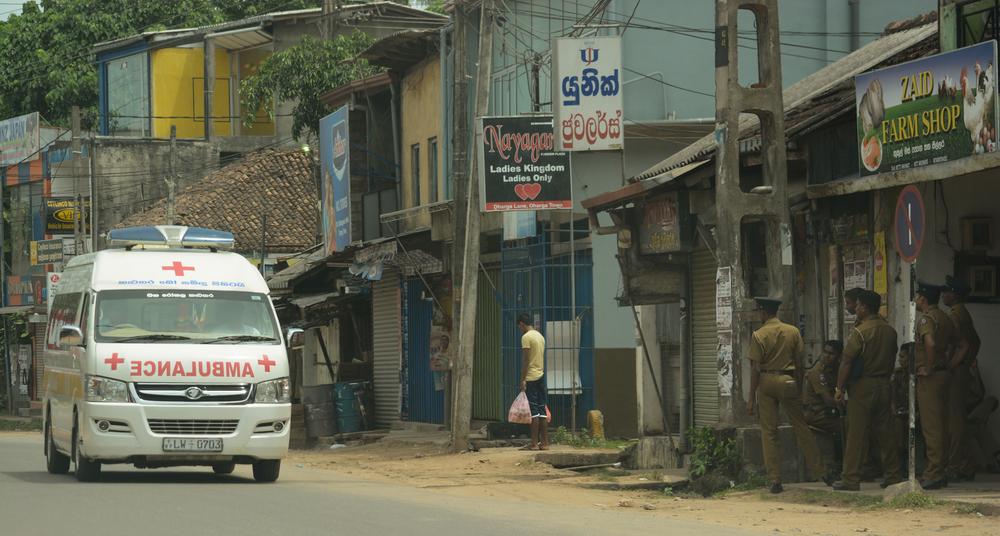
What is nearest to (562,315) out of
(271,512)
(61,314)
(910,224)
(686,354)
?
(686,354)

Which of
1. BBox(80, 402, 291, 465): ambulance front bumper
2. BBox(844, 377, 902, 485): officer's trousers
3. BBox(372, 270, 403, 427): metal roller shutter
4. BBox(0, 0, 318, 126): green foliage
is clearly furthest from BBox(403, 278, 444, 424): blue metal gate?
BBox(0, 0, 318, 126): green foliage

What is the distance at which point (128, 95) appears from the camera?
4853cm

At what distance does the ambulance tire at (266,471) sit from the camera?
15352 mm

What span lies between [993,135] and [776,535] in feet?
12.1

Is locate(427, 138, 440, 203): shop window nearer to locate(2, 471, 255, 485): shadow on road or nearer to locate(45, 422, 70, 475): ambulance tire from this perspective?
locate(2, 471, 255, 485): shadow on road

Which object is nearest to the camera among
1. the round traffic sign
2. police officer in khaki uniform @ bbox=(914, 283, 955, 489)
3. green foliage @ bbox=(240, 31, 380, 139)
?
the round traffic sign

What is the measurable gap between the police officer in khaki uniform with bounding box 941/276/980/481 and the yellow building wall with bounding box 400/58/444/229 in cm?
1553

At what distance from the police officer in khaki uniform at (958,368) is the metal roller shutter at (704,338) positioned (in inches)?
207

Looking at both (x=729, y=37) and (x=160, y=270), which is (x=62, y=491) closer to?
(x=160, y=270)

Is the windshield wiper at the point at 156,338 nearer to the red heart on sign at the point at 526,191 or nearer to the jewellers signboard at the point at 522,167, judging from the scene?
the jewellers signboard at the point at 522,167

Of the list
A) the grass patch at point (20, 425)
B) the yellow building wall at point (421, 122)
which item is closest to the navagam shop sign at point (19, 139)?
the grass patch at point (20, 425)

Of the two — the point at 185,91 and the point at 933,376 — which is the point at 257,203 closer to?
the point at 185,91

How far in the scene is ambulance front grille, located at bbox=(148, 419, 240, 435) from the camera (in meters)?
14.2

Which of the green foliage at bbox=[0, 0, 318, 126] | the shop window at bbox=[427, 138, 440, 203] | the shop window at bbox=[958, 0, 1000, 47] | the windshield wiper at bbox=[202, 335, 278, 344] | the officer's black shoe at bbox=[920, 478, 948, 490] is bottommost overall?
the officer's black shoe at bbox=[920, 478, 948, 490]
